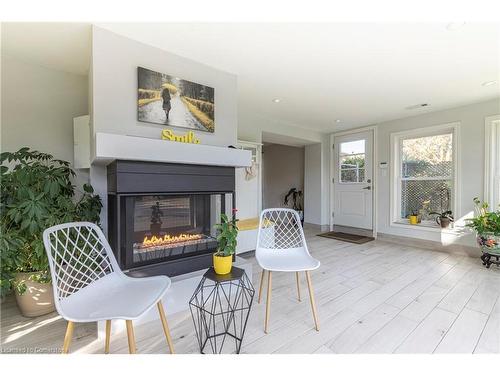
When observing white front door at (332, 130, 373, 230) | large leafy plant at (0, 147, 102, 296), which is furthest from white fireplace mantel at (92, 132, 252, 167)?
white front door at (332, 130, 373, 230)

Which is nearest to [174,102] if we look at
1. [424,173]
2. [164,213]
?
[164,213]

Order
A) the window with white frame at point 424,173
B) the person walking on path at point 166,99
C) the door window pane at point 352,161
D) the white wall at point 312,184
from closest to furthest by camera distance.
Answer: the person walking on path at point 166,99
the window with white frame at point 424,173
the door window pane at point 352,161
the white wall at point 312,184

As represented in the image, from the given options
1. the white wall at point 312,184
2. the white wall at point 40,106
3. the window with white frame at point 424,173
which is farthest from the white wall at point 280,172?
the white wall at point 40,106

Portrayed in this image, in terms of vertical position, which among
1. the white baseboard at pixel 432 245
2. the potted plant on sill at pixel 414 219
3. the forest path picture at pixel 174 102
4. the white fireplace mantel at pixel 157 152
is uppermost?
the forest path picture at pixel 174 102

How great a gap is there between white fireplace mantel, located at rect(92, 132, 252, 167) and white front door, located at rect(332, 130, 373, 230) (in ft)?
11.1

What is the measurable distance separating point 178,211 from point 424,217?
4165mm

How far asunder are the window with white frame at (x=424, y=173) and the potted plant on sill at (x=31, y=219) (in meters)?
4.62

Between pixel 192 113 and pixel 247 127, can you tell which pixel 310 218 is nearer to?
pixel 247 127

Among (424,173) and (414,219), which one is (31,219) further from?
(424,173)

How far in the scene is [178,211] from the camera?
2.14 meters

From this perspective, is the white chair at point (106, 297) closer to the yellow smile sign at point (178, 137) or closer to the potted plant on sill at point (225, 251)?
the potted plant on sill at point (225, 251)

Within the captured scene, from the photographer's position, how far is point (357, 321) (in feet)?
5.71

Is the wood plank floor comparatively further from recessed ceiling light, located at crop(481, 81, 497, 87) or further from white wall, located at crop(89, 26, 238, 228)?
recessed ceiling light, located at crop(481, 81, 497, 87)

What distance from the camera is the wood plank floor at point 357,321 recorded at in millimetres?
1471
